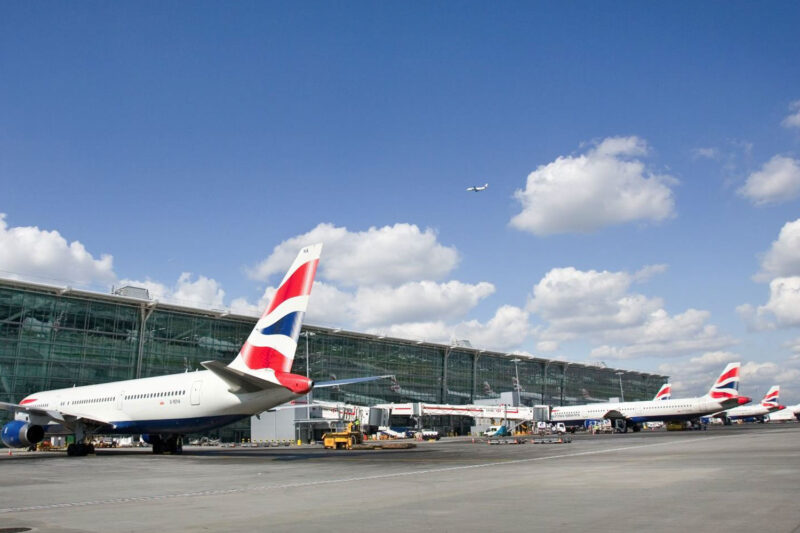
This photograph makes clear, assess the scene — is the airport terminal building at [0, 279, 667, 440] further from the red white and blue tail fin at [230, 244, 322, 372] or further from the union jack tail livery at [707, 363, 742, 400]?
the red white and blue tail fin at [230, 244, 322, 372]

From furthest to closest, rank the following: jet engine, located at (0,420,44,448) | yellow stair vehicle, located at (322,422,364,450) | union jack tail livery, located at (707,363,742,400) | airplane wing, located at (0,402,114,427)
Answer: union jack tail livery, located at (707,363,742,400)
yellow stair vehicle, located at (322,422,364,450)
airplane wing, located at (0,402,114,427)
jet engine, located at (0,420,44,448)

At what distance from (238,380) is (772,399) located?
4587 inches

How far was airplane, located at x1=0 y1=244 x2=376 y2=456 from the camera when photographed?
28.7 metres

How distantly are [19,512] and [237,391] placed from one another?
1748 cm

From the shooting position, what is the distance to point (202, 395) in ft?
104

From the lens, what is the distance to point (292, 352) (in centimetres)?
2891

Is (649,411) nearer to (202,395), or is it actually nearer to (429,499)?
(202,395)

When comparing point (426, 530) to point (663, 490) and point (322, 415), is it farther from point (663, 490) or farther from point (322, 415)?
point (322, 415)

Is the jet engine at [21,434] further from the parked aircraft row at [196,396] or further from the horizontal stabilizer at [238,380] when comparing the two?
the horizontal stabilizer at [238,380]

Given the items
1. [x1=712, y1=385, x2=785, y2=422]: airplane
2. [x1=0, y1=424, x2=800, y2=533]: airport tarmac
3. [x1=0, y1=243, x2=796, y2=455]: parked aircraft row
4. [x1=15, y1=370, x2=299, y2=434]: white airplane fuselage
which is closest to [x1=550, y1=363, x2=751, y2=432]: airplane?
[x1=712, y1=385, x2=785, y2=422]: airplane

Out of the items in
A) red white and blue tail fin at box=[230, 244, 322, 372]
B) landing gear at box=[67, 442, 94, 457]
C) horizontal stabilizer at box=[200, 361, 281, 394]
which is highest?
red white and blue tail fin at box=[230, 244, 322, 372]

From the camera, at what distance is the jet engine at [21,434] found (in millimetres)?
35638

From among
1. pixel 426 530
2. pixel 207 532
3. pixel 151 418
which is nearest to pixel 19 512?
pixel 207 532

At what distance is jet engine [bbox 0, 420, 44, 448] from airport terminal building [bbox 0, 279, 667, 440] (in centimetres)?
3058
